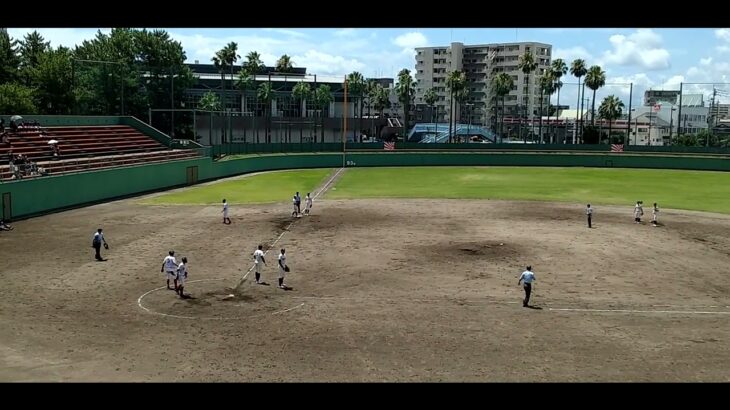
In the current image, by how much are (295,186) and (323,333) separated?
42.6 m

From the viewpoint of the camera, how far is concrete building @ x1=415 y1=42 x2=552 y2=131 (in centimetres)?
17175

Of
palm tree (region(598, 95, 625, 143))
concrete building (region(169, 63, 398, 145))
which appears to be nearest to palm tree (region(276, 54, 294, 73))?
concrete building (region(169, 63, 398, 145))

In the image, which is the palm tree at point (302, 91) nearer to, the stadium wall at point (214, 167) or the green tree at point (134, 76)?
the green tree at point (134, 76)

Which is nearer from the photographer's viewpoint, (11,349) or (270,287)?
(11,349)

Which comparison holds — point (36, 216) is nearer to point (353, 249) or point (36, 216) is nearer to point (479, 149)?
point (353, 249)

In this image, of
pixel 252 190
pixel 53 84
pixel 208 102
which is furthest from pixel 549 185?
pixel 208 102

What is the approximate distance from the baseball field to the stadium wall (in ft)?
6.19

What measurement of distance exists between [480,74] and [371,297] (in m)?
163

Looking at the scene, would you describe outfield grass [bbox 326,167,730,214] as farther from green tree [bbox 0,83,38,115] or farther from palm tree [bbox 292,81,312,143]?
palm tree [bbox 292,81,312,143]

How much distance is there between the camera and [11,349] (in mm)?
16938

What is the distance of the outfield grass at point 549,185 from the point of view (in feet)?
174

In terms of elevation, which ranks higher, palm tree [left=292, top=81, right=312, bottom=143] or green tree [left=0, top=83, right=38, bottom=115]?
palm tree [left=292, top=81, right=312, bottom=143]

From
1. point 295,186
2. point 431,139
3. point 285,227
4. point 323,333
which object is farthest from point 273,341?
point 431,139

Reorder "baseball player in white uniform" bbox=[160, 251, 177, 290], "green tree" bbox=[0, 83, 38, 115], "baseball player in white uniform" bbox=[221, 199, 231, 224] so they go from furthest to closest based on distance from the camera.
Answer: "green tree" bbox=[0, 83, 38, 115] → "baseball player in white uniform" bbox=[221, 199, 231, 224] → "baseball player in white uniform" bbox=[160, 251, 177, 290]
